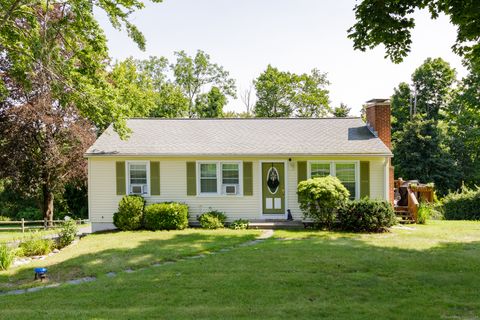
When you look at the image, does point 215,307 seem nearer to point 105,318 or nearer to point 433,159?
point 105,318

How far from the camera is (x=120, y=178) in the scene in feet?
51.4

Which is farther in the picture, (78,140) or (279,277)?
(78,140)

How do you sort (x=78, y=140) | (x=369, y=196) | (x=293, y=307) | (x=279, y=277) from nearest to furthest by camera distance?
(x=293, y=307) < (x=279, y=277) < (x=369, y=196) < (x=78, y=140)

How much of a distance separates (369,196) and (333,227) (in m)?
2.08

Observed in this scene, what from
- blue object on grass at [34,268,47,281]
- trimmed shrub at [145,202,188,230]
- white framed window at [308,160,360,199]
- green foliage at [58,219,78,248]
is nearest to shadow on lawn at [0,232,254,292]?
blue object on grass at [34,268,47,281]

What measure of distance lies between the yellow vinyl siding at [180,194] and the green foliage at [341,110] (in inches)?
1025

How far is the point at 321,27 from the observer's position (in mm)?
14602

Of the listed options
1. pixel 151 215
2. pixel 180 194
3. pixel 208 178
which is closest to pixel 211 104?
pixel 208 178

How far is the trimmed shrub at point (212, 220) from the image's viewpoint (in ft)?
49.4

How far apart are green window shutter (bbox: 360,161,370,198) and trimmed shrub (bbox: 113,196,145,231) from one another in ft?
28.7

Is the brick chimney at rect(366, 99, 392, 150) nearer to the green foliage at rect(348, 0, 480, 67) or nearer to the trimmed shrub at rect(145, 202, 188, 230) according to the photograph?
the green foliage at rect(348, 0, 480, 67)

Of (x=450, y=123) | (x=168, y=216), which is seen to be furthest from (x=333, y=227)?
(x=450, y=123)

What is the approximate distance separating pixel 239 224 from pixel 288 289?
8.10m

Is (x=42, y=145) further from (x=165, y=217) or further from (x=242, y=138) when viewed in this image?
(x=242, y=138)
